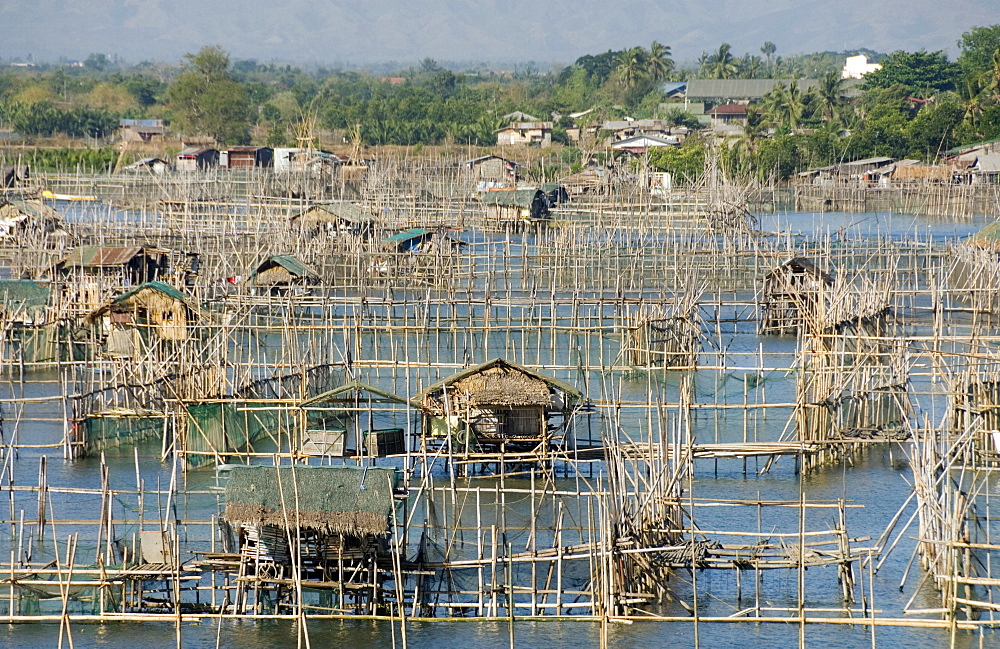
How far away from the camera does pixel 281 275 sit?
24484 mm

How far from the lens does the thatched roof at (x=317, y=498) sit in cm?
1088

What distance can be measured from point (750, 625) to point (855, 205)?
33.4m

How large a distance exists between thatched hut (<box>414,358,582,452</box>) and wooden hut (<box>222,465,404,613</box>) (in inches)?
130

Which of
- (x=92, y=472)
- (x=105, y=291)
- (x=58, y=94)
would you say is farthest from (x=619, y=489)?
(x=58, y=94)

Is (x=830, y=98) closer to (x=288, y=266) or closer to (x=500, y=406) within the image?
(x=288, y=266)

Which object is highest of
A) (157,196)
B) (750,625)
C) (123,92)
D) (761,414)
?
(123,92)

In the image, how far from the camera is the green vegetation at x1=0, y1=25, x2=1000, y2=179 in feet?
158

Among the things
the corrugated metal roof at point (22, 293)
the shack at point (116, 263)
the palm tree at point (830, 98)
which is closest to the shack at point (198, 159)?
the shack at point (116, 263)

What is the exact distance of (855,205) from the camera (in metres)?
43.2

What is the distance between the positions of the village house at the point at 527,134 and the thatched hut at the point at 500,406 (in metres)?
42.1

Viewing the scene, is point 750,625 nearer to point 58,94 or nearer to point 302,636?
point 302,636

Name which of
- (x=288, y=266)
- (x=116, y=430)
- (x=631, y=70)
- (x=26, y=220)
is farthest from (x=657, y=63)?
(x=116, y=430)

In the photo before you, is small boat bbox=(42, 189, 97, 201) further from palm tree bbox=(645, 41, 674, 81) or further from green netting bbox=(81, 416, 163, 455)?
palm tree bbox=(645, 41, 674, 81)

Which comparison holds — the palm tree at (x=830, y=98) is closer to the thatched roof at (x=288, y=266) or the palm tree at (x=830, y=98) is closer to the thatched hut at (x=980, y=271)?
the thatched hut at (x=980, y=271)
